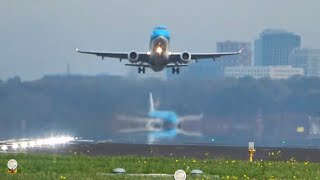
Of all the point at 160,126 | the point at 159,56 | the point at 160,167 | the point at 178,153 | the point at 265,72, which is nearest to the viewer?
the point at 160,167

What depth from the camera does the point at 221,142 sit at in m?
61.2

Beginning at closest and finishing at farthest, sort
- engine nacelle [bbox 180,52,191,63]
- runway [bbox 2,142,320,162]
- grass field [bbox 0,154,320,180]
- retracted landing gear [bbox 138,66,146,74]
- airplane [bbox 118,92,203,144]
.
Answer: grass field [bbox 0,154,320,180]
runway [bbox 2,142,320,162]
airplane [bbox 118,92,203,144]
engine nacelle [bbox 180,52,191,63]
retracted landing gear [bbox 138,66,146,74]

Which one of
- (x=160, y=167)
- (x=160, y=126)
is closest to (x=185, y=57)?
(x=160, y=126)

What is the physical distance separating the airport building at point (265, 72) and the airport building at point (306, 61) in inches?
33.2

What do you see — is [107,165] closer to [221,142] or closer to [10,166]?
[10,166]

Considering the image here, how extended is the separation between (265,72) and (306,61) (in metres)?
5.15

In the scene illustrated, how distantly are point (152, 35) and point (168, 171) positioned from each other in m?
39.8

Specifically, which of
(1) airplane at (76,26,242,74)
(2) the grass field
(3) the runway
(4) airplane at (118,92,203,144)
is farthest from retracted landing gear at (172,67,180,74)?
(2) the grass field

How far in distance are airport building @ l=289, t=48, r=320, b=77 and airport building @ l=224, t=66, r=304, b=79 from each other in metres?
0.84

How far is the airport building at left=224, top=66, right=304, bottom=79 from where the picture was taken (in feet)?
226

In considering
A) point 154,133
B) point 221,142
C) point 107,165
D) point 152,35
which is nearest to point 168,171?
point 107,165

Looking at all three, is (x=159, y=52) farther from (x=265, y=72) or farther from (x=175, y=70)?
(x=265, y=72)

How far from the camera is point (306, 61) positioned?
72875mm

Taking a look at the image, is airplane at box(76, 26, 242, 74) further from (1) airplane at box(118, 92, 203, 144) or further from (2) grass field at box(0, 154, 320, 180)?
(2) grass field at box(0, 154, 320, 180)
